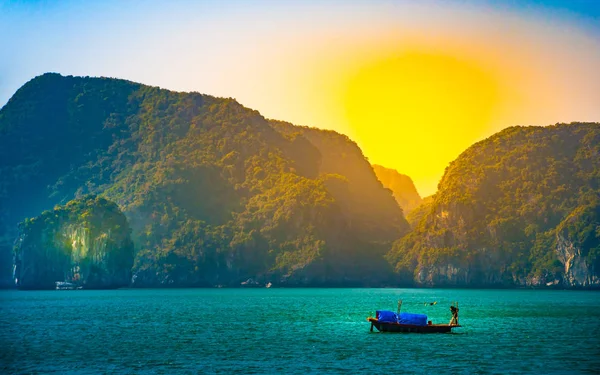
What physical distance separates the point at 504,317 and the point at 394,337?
2932cm

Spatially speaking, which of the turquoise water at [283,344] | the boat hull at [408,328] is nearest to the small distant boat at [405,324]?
the boat hull at [408,328]

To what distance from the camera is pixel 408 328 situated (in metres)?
74.9

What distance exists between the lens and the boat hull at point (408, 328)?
2921 inches

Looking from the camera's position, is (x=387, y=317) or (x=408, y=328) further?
(x=387, y=317)

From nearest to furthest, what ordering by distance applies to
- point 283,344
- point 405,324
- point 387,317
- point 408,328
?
point 283,344
point 405,324
point 408,328
point 387,317

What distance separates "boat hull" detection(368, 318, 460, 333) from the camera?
74.2 meters

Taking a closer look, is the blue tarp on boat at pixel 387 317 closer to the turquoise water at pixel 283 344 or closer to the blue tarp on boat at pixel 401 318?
the blue tarp on boat at pixel 401 318

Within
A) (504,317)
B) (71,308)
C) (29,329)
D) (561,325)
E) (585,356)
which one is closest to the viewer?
(585,356)

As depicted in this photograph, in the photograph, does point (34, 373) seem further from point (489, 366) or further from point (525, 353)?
point (525, 353)

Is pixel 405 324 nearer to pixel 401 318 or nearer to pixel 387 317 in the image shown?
pixel 401 318

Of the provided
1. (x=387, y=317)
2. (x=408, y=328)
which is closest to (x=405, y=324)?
(x=408, y=328)

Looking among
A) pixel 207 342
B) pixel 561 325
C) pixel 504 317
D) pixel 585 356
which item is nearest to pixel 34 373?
pixel 207 342

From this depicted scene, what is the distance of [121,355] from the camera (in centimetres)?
5872

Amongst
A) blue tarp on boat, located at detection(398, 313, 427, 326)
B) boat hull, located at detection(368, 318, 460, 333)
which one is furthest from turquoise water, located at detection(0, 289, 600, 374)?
blue tarp on boat, located at detection(398, 313, 427, 326)
